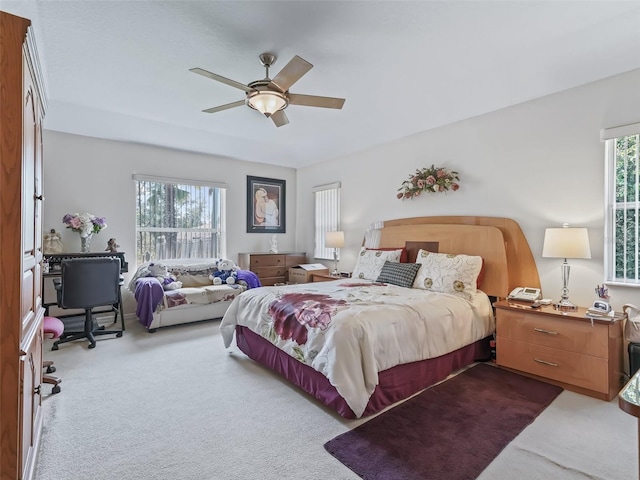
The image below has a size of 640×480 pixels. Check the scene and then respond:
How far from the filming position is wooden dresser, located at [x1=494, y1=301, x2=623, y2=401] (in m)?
2.46

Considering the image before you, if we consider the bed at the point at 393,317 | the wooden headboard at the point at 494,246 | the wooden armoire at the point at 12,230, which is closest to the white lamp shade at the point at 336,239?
the bed at the point at 393,317

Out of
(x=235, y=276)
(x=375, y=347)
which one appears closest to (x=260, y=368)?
(x=375, y=347)

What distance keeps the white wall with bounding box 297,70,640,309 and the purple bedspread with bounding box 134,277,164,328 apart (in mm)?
3458

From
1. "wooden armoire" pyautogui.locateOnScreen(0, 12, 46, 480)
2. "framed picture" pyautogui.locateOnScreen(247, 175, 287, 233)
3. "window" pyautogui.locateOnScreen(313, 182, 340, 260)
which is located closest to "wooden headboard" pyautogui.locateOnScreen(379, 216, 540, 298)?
"window" pyautogui.locateOnScreen(313, 182, 340, 260)

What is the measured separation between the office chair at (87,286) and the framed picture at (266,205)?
2.68 metres

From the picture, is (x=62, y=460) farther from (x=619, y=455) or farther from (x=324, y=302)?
(x=619, y=455)

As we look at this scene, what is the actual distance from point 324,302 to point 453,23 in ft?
7.55

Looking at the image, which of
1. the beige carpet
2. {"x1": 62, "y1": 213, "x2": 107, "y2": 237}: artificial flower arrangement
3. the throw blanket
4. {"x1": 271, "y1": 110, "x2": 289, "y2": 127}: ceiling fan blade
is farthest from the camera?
the throw blanket

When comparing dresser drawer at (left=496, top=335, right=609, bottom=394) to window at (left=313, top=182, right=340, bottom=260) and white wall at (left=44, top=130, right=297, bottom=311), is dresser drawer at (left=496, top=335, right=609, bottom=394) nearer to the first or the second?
window at (left=313, top=182, right=340, bottom=260)

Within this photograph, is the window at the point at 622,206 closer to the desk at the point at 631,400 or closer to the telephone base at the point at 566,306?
the telephone base at the point at 566,306

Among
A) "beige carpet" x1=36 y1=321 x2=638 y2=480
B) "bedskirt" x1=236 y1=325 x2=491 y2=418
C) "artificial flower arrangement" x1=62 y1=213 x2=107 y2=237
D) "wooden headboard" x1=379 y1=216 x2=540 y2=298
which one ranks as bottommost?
"beige carpet" x1=36 y1=321 x2=638 y2=480

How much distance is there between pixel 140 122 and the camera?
426cm

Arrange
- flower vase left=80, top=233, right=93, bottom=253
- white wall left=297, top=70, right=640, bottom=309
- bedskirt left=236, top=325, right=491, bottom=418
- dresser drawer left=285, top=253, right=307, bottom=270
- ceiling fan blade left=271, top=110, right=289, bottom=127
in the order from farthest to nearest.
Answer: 1. dresser drawer left=285, top=253, right=307, bottom=270
2. flower vase left=80, top=233, right=93, bottom=253
3. ceiling fan blade left=271, top=110, right=289, bottom=127
4. white wall left=297, top=70, right=640, bottom=309
5. bedskirt left=236, top=325, right=491, bottom=418

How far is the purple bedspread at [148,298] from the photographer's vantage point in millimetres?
4074
